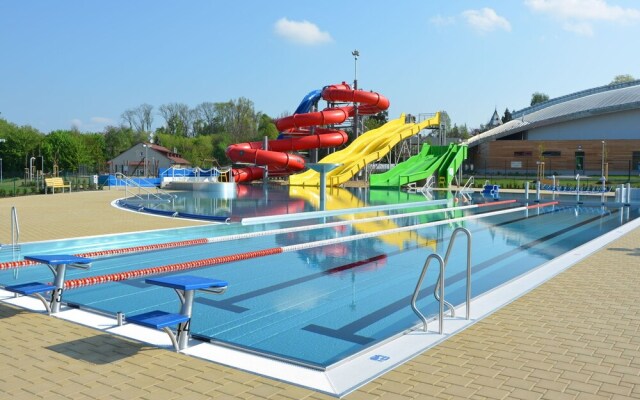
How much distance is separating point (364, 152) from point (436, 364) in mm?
27877

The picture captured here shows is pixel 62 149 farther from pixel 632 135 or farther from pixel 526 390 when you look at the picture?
pixel 526 390

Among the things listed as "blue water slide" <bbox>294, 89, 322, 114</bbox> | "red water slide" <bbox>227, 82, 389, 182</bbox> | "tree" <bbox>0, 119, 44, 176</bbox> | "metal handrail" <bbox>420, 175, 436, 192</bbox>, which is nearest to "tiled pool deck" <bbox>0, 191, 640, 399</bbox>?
"metal handrail" <bbox>420, 175, 436, 192</bbox>

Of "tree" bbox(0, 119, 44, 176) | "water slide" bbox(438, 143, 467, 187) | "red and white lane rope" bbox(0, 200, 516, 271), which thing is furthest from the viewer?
"tree" bbox(0, 119, 44, 176)

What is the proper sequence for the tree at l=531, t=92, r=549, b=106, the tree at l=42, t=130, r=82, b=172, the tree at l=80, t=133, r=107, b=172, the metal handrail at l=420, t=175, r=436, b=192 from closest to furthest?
1. the metal handrail at l=420, t=175, r=436, b=192
2. the tree at l=42, t=130, r=82, b=172
3. the tree at l=80, t=133, r=107, b=172
4. the tree at l=531, t=92, r=549, b=106

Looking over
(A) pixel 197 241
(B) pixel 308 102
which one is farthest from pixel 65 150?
(A) pixel 197 241

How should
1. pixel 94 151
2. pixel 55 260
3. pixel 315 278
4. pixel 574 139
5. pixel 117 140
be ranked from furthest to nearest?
pixel 117 140, pixel 94 151, pixel 574 139, pixel 315 278, pixel 55 260

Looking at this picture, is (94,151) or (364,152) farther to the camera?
(94,151)

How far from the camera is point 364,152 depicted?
31.2 m

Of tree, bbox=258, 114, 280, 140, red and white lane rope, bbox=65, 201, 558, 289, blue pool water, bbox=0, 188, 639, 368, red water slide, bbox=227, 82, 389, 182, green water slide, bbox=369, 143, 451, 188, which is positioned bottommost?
blue pool water, bbox=0, 188, 639, 368

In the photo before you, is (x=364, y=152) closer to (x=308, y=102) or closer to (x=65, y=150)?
(x=308, y=102)

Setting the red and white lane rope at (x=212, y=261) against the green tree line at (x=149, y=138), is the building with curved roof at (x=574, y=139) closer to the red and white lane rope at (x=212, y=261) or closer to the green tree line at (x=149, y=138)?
the green tree line at (x=149, y=138)

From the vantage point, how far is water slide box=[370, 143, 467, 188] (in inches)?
1097

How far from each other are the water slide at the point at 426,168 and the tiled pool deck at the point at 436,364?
22.7m

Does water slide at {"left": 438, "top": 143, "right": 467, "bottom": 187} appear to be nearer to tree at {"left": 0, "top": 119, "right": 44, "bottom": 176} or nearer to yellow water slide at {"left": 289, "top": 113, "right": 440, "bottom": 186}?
yellow water slide at {"left": 289, "top": 113, "right": 440, "bottom": 186}
